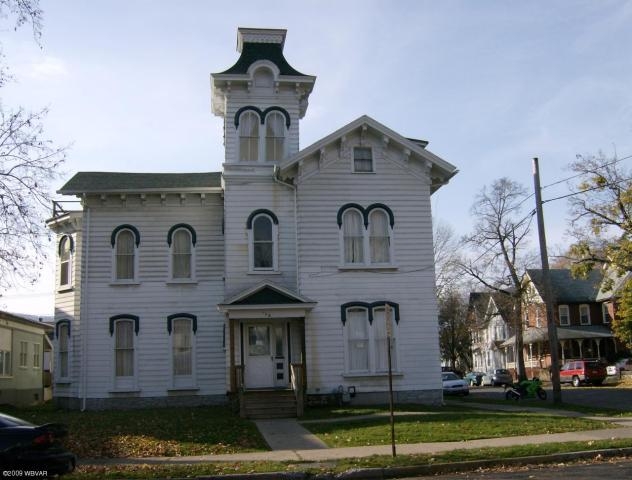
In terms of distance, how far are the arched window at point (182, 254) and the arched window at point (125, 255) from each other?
1505 millimetres

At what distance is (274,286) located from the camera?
23.9m

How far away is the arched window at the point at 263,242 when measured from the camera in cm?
2520

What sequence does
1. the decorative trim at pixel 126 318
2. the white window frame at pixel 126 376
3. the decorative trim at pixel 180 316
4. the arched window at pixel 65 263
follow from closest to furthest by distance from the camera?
the white window frame at pixel 126 376 < the decorative trim at pixel 126 318 < the decorative trim at pixel 180 316 < the arched window at pixel 65 263

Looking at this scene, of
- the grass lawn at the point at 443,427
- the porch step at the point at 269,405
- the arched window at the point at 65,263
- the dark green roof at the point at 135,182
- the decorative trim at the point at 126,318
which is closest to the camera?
the grass lawn at the point at 443,427

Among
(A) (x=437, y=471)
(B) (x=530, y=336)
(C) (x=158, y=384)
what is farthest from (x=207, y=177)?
(B) (x=530, y=336)

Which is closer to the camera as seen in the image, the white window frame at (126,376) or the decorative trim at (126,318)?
the white window frame at (126,376)

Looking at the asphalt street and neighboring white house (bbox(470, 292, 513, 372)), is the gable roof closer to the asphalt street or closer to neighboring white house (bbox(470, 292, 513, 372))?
the asphalt street

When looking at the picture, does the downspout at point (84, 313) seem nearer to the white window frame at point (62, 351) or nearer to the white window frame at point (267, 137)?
the white window frame at point (62, 351)

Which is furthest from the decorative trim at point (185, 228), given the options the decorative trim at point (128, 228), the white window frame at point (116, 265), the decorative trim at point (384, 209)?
the decorative trim at point (384, 209)

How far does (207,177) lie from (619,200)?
84.2 feet

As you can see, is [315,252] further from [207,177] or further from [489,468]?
[489,468]

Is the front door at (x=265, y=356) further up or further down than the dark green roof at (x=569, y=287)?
further down

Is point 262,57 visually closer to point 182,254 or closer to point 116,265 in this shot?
point 182,254

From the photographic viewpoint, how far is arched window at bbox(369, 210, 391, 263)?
2508cm
